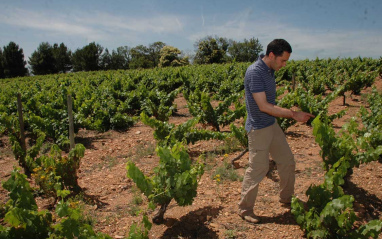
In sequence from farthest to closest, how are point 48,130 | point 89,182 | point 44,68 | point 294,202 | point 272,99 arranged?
point 44,68, point 48,130, point 89,182, point 272,99, point 294,202

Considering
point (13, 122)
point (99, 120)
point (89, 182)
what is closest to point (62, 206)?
point (89, 182)

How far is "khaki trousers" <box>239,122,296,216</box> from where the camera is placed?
333cm

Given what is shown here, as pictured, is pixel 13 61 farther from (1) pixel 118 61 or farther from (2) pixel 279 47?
(2) pixel 279 47

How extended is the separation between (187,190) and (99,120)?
5.87 metres

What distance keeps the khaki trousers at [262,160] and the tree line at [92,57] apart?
44.7 meters

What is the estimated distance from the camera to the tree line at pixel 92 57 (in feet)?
169

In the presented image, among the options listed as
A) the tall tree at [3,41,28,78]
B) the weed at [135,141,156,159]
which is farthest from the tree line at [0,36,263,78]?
the weed at [135,141,156,159]

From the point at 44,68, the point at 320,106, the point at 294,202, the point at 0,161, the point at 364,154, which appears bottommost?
the point at 0,161

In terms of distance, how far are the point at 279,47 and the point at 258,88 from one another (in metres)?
0.47

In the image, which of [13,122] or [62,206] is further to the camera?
[13,122]

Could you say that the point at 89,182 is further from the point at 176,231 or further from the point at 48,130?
Answer: the point at 48,130

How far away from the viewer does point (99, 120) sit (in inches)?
340

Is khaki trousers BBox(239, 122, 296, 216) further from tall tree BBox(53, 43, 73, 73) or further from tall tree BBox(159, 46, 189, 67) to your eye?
tall tree BBox(53, 43, 73, 73)

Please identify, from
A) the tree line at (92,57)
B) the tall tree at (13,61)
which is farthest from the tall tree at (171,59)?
the tall tree at (13,61)
